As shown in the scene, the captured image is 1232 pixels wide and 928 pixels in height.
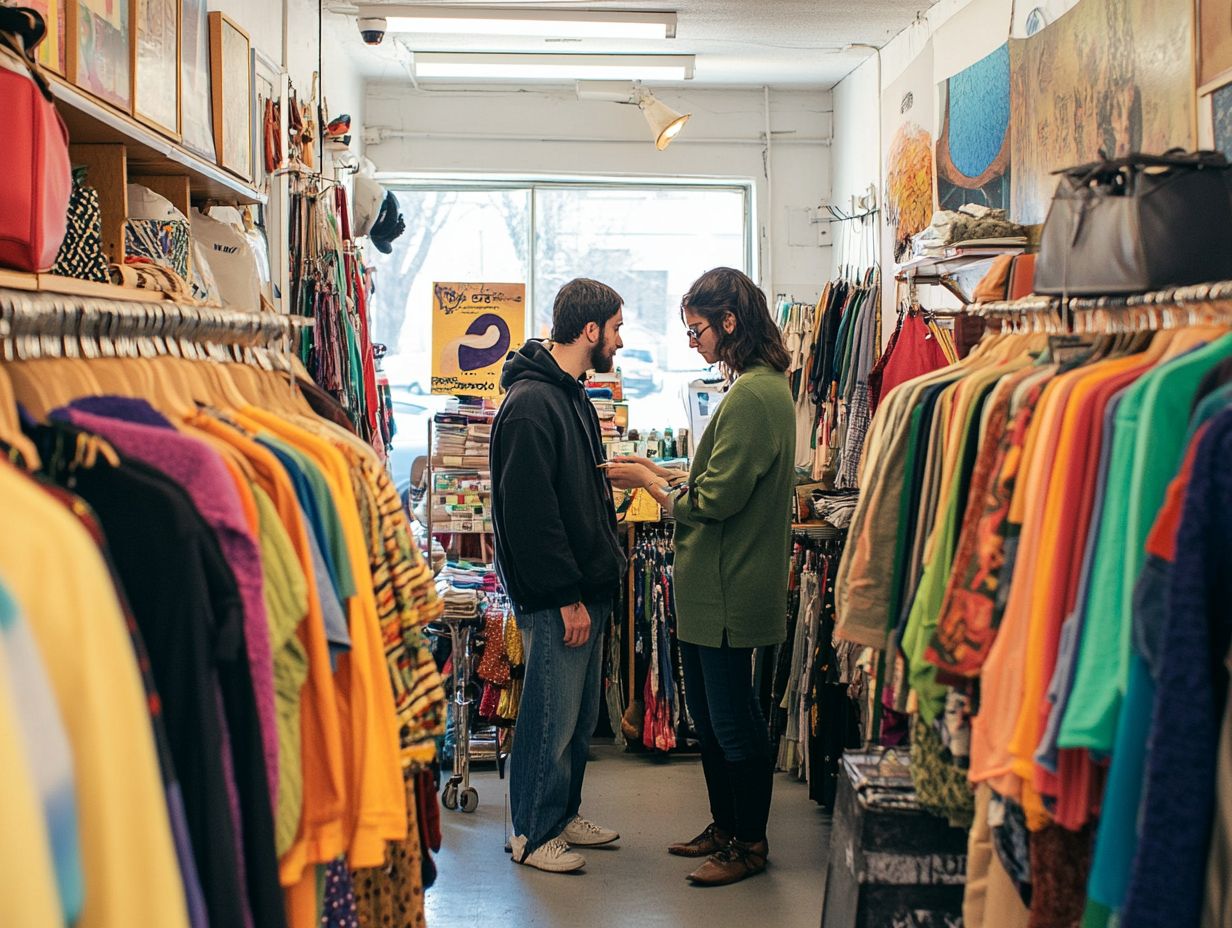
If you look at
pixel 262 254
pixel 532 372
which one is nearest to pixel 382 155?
pixel 262 254

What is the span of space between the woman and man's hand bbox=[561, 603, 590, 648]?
282mm

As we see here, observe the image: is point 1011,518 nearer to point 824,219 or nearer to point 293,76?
point 293,76

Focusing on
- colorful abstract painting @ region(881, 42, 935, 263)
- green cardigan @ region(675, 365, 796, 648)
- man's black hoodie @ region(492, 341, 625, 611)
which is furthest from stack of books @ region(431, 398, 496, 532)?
colorful abstract painting @ region(881, 42, 935, 263)

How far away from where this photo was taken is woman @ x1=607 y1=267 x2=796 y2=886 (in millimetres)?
3520

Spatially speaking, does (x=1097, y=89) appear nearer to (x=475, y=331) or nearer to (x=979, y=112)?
(x=979, y=112)

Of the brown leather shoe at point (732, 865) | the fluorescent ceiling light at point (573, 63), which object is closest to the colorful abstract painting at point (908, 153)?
Answer: the fluorescent ceiling light at point (573, 63)

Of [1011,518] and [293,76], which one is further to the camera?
[293,76]

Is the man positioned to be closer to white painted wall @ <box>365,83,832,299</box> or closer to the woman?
the woman

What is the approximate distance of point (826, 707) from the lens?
441cm

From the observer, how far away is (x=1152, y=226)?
201 cm

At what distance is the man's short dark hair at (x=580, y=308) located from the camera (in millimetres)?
3770

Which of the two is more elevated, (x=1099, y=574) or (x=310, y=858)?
(x=1099, y=574)

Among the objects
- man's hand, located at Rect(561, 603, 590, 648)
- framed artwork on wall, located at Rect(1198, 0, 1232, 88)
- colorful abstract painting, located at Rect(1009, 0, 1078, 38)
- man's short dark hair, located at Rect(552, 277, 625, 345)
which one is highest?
colorful abstract painting, located at Rect(1009, 0, 1078, 38)

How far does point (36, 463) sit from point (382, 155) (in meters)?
5.99
